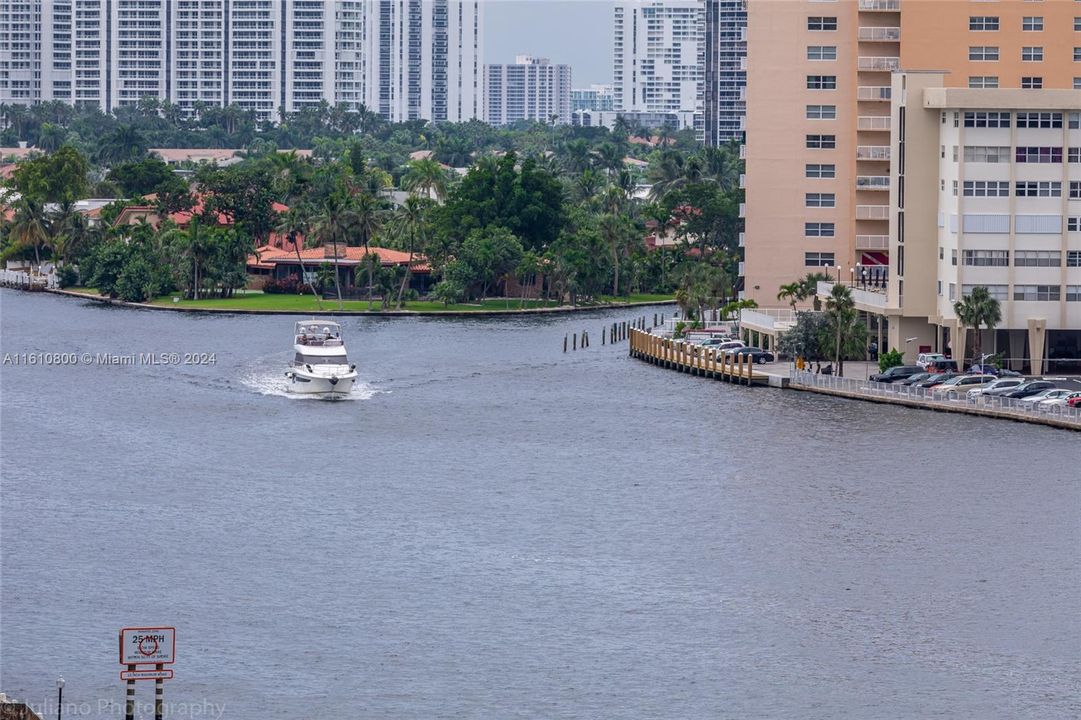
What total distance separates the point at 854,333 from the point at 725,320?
105 ft

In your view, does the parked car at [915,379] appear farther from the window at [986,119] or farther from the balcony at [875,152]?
the balcony at [875,152]

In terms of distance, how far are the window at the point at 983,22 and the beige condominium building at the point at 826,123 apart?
104 inches

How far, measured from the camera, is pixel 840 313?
13025 centimetres

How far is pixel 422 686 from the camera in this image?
66.4 metres

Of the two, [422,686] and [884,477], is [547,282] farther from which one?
[422,686]

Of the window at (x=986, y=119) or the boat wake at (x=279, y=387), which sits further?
the window at (x=986, y=119)

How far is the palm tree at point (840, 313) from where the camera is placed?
130 metres

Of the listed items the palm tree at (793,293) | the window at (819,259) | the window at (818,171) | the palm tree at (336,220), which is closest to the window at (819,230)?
the window at (819,259)

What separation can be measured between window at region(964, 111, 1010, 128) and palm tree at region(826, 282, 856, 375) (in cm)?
1216

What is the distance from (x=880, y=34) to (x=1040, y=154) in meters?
28.0

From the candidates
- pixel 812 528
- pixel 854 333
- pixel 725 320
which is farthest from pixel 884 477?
pixel 725 320

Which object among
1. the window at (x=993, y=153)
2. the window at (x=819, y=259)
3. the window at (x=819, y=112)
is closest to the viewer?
the window at (x=993, y=153)

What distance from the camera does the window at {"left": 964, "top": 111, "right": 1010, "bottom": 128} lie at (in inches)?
5015

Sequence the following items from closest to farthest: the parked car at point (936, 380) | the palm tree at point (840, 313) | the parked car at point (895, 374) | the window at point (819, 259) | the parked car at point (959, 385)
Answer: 1. the parked car at point (959, 385)
2. the parked car at point (936, 380)
3. the parked car at point (895, 374)
4. the palm tree at point (840, 313)
5. the window at point (819, 259)
